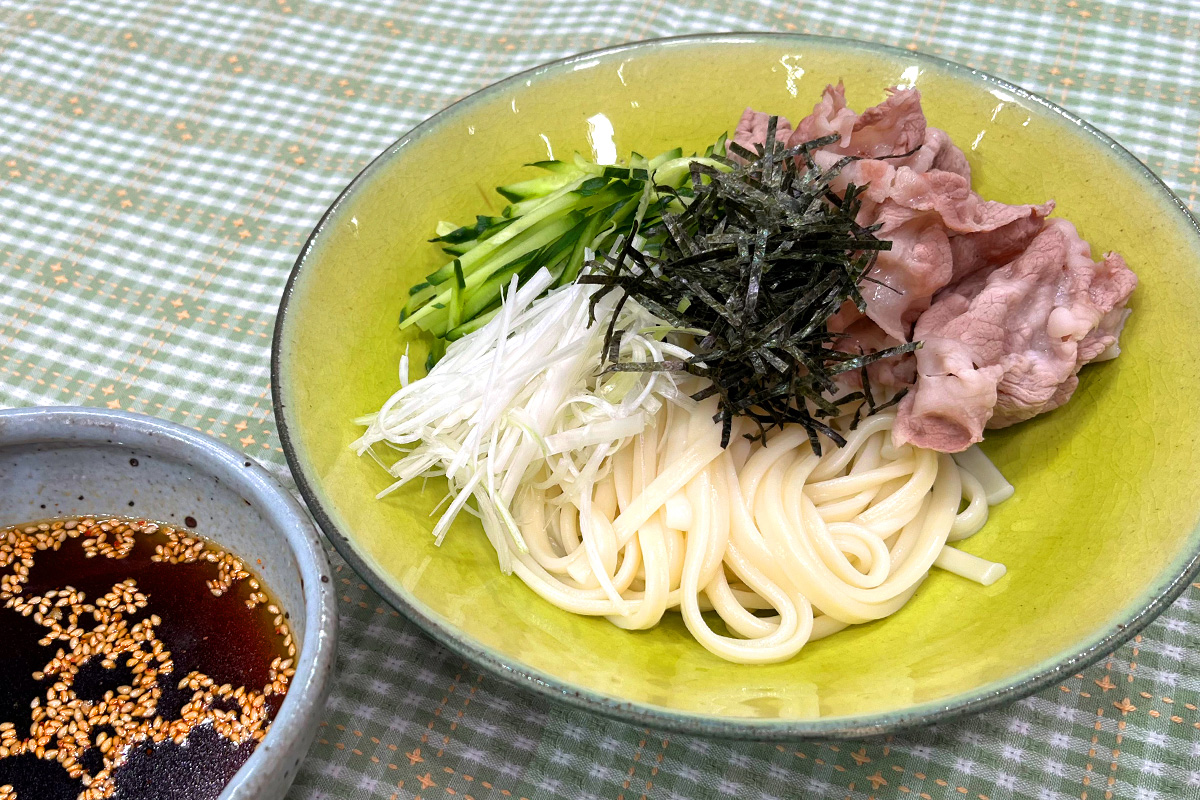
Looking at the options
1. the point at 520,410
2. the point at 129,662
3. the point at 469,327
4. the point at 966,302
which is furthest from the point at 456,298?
the point at 966,302

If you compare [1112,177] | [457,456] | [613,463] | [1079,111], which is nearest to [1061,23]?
[1079,111]

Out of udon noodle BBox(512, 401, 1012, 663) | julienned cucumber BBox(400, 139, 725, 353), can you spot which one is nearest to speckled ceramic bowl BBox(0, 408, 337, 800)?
udon noodle BBox(512, 401, 1012, 663)

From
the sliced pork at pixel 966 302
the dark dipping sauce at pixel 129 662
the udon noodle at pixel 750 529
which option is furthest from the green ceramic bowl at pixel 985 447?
the dark dipping sauce at pixel 129 662

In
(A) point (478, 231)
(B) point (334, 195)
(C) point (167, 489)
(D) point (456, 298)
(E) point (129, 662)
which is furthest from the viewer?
(B) point (334, 195)

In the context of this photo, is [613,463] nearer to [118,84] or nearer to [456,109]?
[456,109]

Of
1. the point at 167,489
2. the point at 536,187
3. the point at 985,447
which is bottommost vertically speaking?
the point at 985,447

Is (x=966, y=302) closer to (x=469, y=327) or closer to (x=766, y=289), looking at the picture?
(x=766, y=289)

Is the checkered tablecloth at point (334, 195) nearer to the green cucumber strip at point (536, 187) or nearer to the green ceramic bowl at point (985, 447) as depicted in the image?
the green ceramic bowl at point (985, 447)
